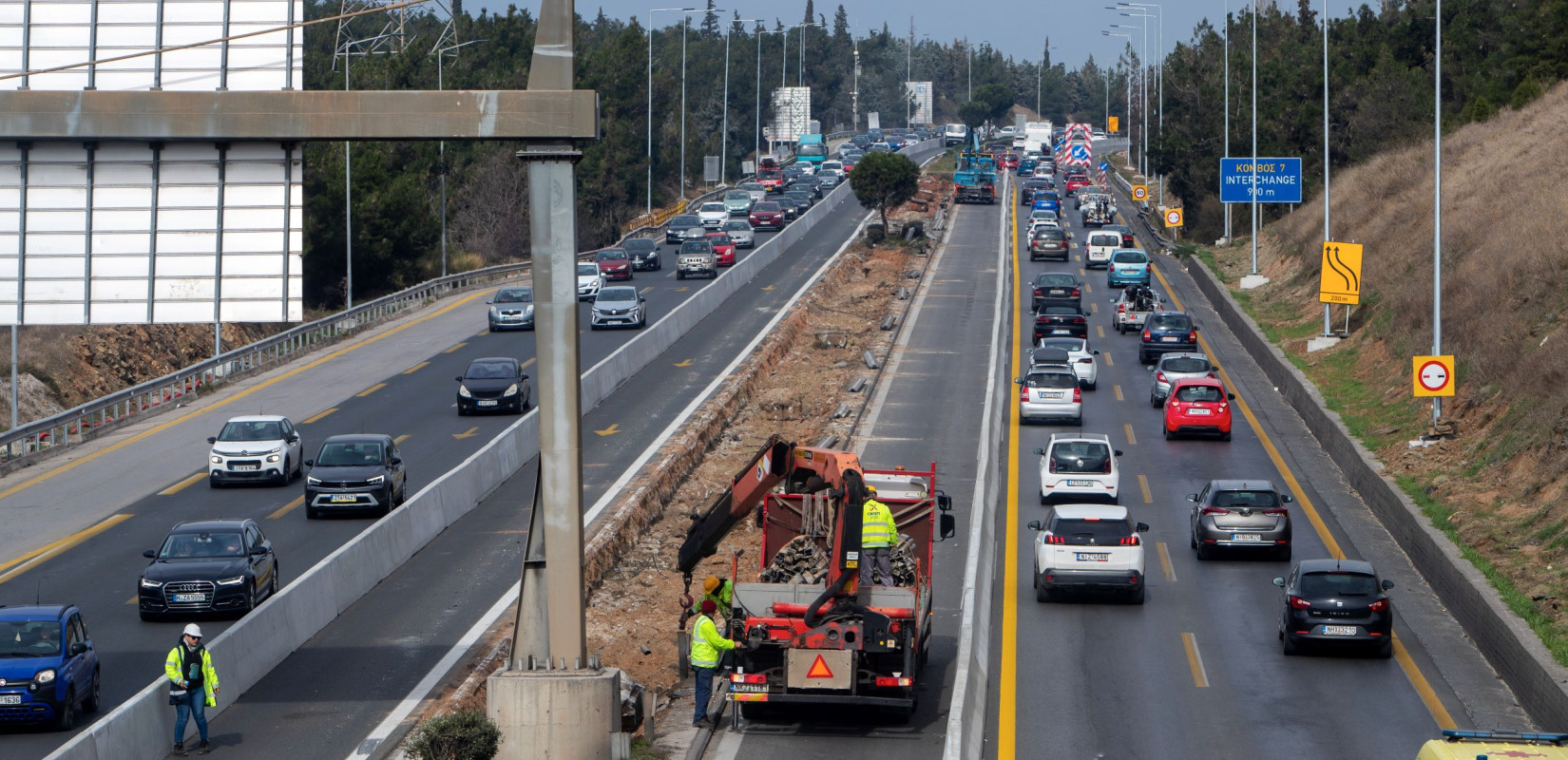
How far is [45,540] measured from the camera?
30.2 metres

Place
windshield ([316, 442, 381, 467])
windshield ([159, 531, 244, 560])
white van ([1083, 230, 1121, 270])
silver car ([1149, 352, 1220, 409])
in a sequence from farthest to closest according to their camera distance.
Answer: white van ([1083, 230, 1121, 270]) < silver car ([1149, 352, 1220, 409]) < windshield ([316, 442, 381, 467]) < windshield ([159, 531, 244, 560])

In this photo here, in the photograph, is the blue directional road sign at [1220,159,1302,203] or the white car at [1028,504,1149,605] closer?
the white car at [1028,504,1149,605]

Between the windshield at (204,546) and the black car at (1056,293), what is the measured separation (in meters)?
33.4

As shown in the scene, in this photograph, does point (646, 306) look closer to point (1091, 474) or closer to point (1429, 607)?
point (1091, 474)

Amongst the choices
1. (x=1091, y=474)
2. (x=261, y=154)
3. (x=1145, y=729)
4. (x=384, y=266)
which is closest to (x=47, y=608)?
(x=261, y=154)

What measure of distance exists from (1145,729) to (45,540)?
21068 mm

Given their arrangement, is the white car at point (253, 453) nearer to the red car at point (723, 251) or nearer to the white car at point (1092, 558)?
the white car at point (1092, 558)

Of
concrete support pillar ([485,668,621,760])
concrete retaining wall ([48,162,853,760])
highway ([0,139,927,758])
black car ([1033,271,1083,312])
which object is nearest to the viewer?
concrete support pillar ([485,668,621,760])

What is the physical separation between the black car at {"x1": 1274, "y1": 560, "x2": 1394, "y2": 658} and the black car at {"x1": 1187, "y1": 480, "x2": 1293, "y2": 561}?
5002mm

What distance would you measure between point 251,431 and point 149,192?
19595 mm

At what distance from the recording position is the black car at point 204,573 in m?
24.6

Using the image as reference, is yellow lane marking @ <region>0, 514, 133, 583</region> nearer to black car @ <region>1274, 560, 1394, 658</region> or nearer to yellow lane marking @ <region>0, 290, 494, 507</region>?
yellow lane marking @ <region>0, 290, 494, 507</region>

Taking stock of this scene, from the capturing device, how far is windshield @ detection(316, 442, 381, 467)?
31.8 metres

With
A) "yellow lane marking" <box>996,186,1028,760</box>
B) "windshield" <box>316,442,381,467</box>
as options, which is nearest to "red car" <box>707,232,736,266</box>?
"yellow lane marking" <box>996,186,1028,760</box>
